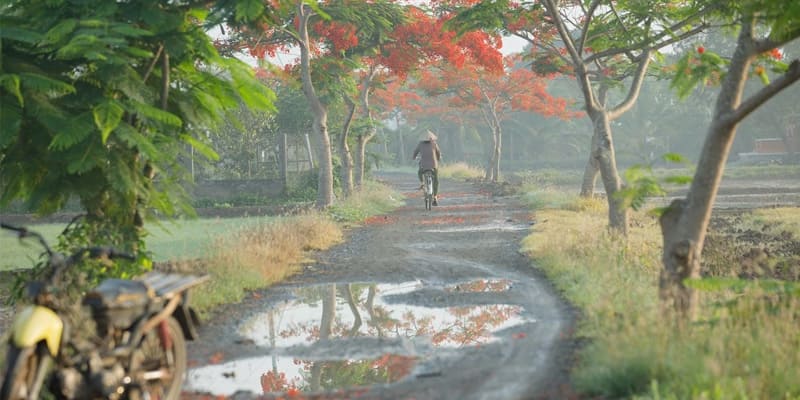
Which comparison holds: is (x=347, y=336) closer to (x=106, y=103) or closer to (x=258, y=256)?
(x=106, y=103)

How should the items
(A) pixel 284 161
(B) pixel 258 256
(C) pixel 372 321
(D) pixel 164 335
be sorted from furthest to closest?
(A) pixel 284 161 → (B) pixel 258 256 → (C) pixel 372 321 → (D) pixel 164 335

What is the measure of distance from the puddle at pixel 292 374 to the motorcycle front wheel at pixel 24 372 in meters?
2.07

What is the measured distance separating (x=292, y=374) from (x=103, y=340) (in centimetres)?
238

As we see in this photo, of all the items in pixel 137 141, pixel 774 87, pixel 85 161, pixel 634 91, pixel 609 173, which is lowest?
pixel 609 173

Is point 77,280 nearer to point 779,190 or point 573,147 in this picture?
point 779,190

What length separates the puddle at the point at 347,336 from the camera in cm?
771

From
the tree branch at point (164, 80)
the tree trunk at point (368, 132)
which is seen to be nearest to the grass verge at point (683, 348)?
the tree branch at point (164, 80)

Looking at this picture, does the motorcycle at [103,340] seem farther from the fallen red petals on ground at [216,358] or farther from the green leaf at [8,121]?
the green leaf at [8,121]

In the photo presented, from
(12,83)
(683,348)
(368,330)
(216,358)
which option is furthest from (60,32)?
(683,348)

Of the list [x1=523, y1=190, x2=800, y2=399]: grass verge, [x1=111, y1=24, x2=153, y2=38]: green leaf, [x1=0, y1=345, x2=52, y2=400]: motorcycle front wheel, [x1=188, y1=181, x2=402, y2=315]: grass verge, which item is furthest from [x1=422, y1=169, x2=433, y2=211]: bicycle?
[x1=0, y1=345, x2=52, y2=400]: motorcycle front wheel

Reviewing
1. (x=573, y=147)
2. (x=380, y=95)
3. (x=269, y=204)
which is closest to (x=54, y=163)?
(x=269, y=204)

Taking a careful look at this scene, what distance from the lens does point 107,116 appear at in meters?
8.53

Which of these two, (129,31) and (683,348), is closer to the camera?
(683,348)

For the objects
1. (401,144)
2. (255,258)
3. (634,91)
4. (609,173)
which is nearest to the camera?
(255,258)
